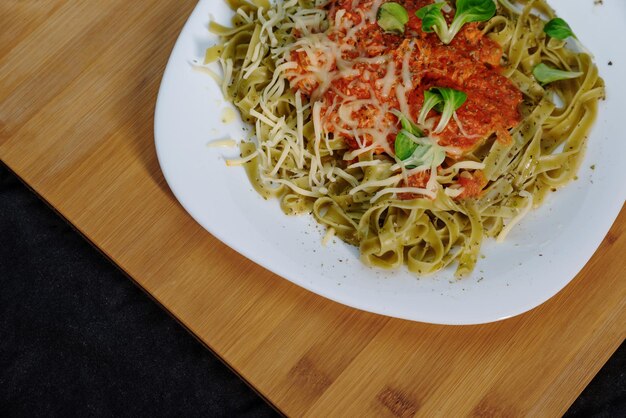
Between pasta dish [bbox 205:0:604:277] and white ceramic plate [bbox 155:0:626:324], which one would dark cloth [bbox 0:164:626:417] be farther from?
pasta dish [bbox 205:0:604:277]

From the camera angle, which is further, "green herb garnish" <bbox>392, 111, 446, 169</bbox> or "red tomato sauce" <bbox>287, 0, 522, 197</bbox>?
"red tomato sauce" <bbox>287, 0, 522, 197</bbox>

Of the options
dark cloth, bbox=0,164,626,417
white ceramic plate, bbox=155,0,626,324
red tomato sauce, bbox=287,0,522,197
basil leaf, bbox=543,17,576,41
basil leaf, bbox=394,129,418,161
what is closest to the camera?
white ceramic plate, bbox=155,0,626,324

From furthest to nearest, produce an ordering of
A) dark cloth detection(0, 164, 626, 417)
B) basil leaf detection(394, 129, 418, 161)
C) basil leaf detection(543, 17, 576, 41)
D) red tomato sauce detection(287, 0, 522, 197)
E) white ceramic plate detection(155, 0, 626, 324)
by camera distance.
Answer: dark cloth detection(0, 164, 626, 417) < basil leaf detection(543, 17, 576, 41) < red tomato sauce detection(287, 0, 522, 197) < basil leaf detection(394, 129, 418, 161) < white ceramic plate detection(155, 0, 626, 324)

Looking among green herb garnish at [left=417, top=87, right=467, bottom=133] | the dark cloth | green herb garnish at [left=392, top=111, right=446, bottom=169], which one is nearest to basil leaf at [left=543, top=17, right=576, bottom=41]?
green herb garnish at [left=417, top=87, right=467, bottom=133]

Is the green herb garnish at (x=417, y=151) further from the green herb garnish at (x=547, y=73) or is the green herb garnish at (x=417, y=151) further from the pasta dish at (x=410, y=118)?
the green herb garnish at (x=547, y=73)

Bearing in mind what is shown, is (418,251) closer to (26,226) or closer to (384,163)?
(384,163)

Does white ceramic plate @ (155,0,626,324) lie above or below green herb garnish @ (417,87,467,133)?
below

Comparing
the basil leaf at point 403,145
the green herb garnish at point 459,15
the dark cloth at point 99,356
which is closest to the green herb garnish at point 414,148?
the basil leaf at point 403,145

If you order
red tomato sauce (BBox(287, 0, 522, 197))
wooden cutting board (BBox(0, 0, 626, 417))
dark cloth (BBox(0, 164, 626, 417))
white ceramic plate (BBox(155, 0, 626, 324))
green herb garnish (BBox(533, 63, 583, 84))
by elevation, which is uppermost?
green herb garnish (BBox(533, 63, 583, 84))

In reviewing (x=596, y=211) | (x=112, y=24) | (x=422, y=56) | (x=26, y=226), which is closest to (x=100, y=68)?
(x=112, y=24)
